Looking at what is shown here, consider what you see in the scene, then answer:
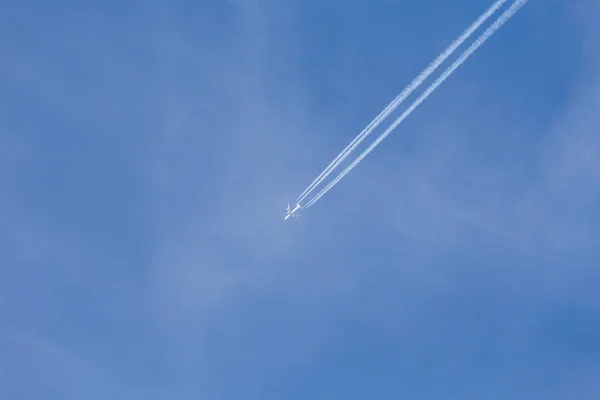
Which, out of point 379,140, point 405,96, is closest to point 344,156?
point 379,140

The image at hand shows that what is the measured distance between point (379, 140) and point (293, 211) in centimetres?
1291

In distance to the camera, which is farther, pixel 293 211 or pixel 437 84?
pixel 293 211

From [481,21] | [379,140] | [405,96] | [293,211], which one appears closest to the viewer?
[481,21]

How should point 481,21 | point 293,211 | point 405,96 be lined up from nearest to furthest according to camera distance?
1. point 481,21
2. point 405,96
3. point 293,211

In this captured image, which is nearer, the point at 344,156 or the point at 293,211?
the point at 344,156

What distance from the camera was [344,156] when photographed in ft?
163

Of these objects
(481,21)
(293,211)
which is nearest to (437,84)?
(481,21)

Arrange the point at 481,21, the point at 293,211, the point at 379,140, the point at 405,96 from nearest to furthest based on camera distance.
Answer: the point at 481,21
the point at 405,96
the point at 379,140
the point at 293,211

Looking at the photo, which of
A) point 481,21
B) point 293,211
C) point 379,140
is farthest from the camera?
point 293,211

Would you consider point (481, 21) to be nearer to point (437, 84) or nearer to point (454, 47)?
point (454, 47)

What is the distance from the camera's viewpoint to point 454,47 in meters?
42.5

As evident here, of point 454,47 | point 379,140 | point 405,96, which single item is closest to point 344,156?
point 379,140

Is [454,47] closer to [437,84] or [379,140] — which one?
[437,84]

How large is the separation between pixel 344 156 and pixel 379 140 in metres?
3.52
